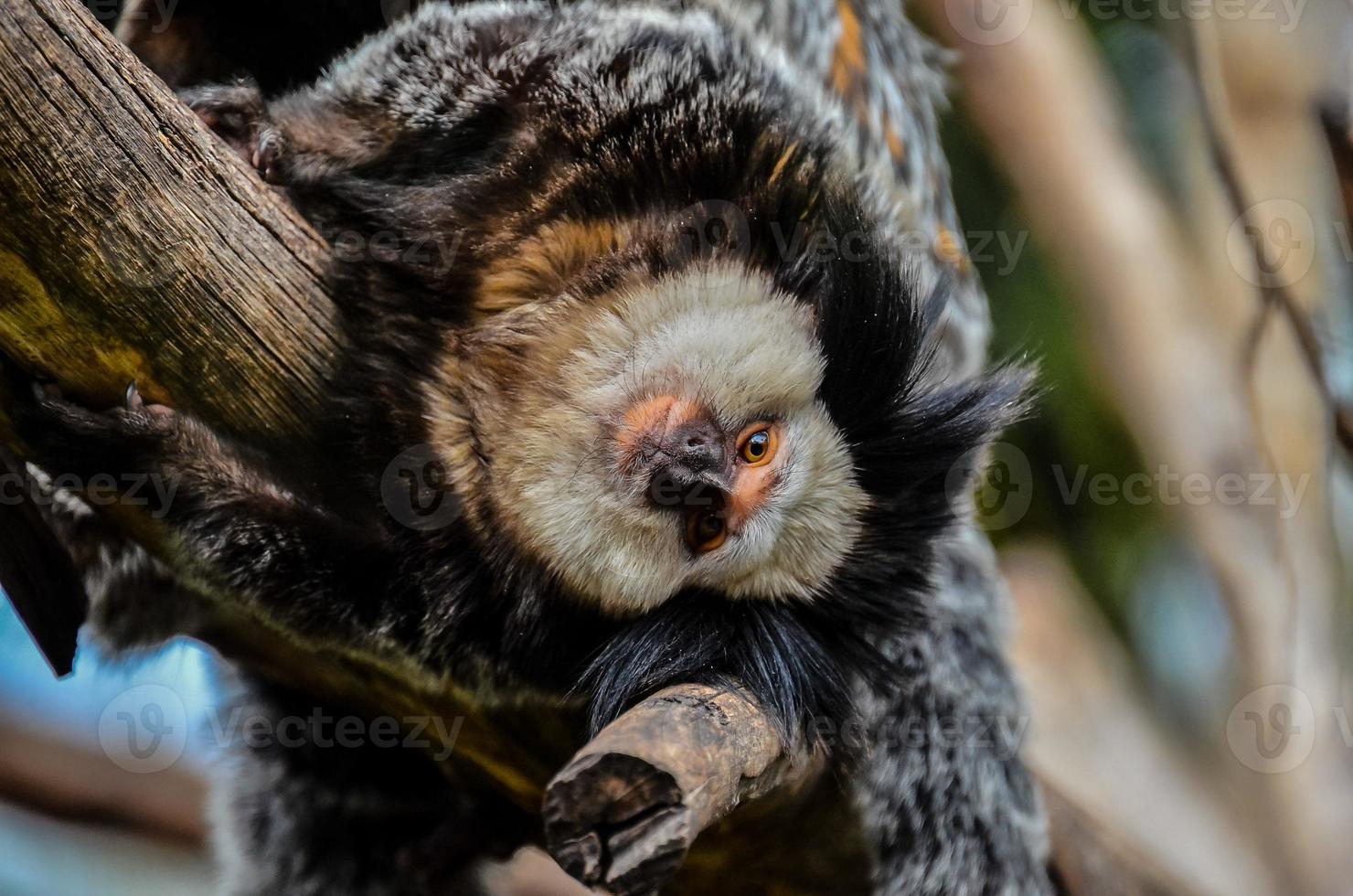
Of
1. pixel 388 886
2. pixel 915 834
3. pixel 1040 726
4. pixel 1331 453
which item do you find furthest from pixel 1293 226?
pixel 388 886

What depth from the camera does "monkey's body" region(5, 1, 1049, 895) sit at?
251 centimetres

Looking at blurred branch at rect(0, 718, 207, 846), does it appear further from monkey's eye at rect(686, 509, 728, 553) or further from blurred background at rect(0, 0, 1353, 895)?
monkey's eye at rect(686, 509, 728, 553)

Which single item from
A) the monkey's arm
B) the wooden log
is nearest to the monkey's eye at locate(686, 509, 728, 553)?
the monkey's arm

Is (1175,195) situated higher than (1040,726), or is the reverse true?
(1175,195)

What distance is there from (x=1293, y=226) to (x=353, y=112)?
4098 millimetres

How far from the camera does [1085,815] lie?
12.3 feet

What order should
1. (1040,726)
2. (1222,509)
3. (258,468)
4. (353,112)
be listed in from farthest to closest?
(1040,726)
(1222,509)
(353,112)
(258,468)

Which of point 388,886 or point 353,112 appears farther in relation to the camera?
point 388,886

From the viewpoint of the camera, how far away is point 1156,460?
5.82m

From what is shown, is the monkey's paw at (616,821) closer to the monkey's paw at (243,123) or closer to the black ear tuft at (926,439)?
the black ear tuft at (926,439)

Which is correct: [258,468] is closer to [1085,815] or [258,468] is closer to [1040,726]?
[1085,815]

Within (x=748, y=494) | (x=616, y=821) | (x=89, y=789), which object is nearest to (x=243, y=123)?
(x=748, y=494)

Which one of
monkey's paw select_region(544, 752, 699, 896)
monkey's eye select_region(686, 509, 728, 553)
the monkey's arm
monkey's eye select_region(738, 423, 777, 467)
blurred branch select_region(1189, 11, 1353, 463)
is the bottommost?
the monkey's arm

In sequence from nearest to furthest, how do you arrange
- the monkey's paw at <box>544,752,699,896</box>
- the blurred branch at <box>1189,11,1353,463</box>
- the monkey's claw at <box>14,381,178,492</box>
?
the monkey's paw at <box>544,752,699,896</box> < the monkey's claw at <box>14,381,178,492</box> < the blurred branch at <box>1189,11,1353,463</box>
